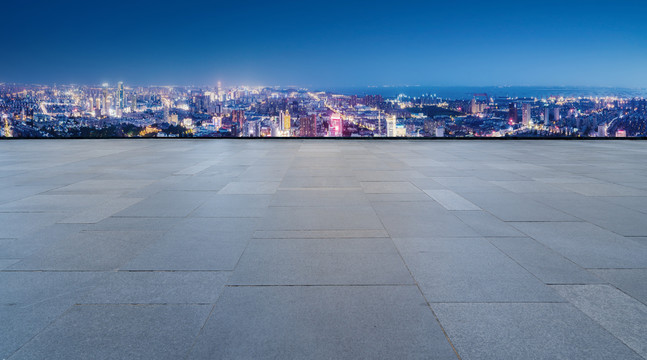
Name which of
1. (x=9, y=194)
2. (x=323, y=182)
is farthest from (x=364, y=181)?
(x=9, y=194)

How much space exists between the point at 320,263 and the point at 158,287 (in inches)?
66.7

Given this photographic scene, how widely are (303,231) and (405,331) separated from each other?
105 inches

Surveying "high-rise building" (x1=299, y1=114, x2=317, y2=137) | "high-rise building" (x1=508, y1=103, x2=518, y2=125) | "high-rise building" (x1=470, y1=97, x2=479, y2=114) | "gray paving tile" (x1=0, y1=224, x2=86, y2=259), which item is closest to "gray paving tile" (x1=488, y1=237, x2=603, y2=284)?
"gray paving tile" (x1=0, y1=224, x2=86, y2=259)

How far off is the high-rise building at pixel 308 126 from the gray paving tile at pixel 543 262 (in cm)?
1765

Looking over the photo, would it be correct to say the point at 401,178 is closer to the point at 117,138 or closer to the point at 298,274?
the point at 298,274

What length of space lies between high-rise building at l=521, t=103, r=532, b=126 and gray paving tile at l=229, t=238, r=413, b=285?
2162cm

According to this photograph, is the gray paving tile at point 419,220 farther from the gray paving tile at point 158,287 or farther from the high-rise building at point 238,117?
the high-rise building at point 238,117

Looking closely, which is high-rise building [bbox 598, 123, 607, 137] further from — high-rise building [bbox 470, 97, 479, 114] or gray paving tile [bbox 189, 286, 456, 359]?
gray paving tile [bbox 189, 286, 456, 359]

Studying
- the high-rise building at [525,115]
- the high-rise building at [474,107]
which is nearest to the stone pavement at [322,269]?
the high-rise building at [525,115]

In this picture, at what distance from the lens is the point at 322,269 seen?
159 inches

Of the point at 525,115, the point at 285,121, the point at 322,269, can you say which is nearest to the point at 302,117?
the point at 285,121

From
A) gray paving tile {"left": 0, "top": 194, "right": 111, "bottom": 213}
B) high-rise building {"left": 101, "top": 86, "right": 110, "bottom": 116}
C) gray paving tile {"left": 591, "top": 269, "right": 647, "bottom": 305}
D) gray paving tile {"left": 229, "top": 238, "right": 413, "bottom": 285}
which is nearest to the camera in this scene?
gray paving tile {"left": 591, "top": 269, "right": 647, "bottom": 305}

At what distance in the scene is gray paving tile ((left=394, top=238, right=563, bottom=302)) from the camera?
11.4ft

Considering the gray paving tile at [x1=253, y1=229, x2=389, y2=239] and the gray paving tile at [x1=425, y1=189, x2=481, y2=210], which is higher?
the gray paving tile at [x1=425, y1=189, x2=481, y2=210]
